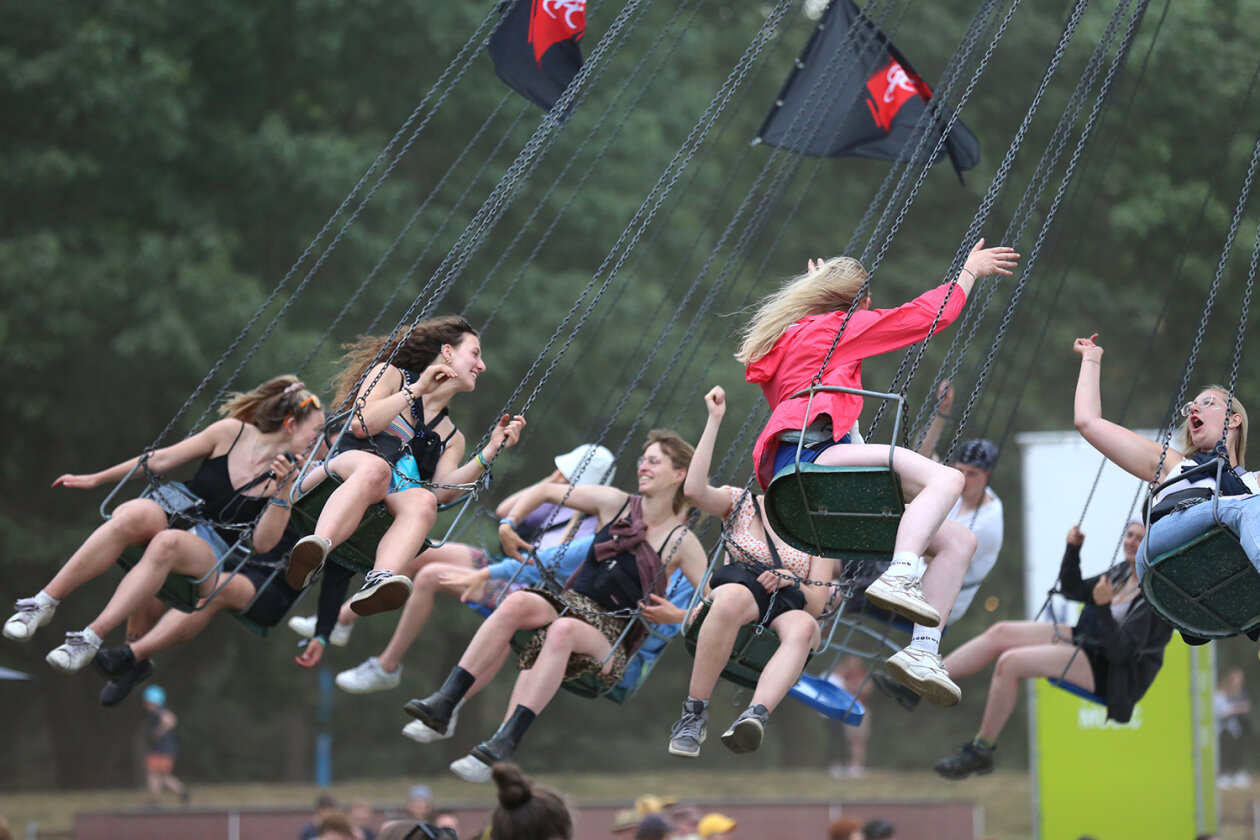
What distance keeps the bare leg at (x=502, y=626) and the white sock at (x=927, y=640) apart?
205 centimetres

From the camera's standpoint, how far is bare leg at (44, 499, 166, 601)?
7.33 m

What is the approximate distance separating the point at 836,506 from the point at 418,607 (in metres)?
3.52

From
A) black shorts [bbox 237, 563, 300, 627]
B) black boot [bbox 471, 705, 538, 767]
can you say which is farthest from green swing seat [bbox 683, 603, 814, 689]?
black shorts [bbox 237, 563, 300, 627]

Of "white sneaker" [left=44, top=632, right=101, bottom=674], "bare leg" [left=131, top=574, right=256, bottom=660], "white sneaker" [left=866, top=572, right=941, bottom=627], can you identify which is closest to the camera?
"white sneaker" [left=866, top=572, right=941, bottom=627]

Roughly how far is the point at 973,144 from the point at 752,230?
2149 mm

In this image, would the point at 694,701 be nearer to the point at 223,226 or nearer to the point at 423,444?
the point at 423,444

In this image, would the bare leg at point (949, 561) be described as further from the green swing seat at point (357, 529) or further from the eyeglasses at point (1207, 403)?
the green swing seat at point (357, 529)

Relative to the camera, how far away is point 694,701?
6.66 meters

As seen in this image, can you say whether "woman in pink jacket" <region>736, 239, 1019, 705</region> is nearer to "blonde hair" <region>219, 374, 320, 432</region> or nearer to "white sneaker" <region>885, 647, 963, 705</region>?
"white sneaker" <region>885, 647, 963, 705</region>

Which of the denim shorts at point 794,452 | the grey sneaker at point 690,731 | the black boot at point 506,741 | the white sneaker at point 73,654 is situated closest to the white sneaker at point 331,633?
the white sneaker at point 73,654

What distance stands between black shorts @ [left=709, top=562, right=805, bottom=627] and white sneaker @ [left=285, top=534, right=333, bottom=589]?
177 cm

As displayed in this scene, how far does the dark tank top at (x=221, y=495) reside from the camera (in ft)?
25.1

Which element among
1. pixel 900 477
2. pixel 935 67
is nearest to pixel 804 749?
pixel 935 67

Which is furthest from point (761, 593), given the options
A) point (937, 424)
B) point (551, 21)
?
point (551, 21)
